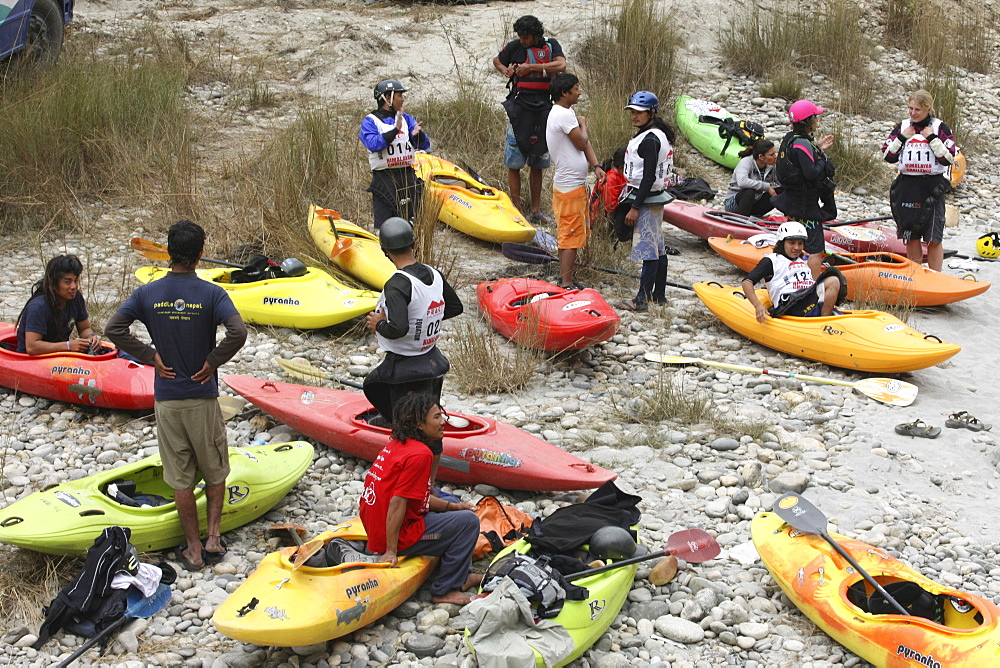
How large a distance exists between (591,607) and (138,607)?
190cm

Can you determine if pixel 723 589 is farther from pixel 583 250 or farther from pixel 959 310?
pixel 959 310

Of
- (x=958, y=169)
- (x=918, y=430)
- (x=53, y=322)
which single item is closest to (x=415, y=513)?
(x=53, y=322)

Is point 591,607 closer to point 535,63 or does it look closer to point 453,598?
point 453,598

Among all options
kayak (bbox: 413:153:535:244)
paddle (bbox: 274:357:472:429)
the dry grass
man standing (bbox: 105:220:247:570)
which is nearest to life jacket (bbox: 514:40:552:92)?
kayak (bbox: 413:153:535:244)

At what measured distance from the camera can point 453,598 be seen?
4238mm

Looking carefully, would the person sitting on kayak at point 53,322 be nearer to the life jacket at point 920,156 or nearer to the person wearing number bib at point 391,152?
the person wearing number bib at point 391,152

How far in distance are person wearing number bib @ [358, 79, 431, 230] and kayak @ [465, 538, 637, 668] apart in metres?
4.01

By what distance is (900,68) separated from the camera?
45.2 feet

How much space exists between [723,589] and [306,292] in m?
3.87

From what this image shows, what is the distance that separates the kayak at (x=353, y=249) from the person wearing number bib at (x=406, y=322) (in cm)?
285

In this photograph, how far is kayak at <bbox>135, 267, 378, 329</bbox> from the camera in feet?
22.7

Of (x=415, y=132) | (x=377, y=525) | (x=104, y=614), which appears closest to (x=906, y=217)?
(x=415, y=132)

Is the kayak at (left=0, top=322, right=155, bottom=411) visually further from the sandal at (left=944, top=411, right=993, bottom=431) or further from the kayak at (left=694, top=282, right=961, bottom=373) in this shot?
the sandal at (left=944, top=411, right=993, bottom=431)

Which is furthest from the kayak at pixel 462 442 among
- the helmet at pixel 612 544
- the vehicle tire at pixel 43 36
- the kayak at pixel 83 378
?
the vehicle tire at pixel 43 36
